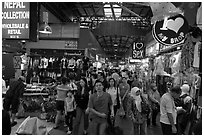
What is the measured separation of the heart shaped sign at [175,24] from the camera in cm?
407

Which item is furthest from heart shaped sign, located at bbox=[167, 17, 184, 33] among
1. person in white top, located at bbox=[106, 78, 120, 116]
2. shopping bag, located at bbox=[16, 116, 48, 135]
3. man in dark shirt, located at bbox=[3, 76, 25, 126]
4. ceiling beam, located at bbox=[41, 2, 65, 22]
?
ceiling beam, located at bbox=[41, 2, 65, 22]

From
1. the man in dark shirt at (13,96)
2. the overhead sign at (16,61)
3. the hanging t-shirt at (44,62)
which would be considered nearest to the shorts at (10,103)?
the man in dark shirt at (13,96)

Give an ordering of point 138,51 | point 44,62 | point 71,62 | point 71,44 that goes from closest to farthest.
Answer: point 44,62 → point 71,62 → point 71,44 → point 138,51

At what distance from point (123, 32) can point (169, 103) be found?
37.5 ft

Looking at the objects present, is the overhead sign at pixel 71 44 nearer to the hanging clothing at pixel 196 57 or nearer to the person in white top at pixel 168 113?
the person in white top at pixel 168 113

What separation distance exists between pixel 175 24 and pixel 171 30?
137 millimetres

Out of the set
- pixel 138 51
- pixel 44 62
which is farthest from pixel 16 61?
pixel 138 51

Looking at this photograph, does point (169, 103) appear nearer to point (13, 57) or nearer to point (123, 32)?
point (13, 57)

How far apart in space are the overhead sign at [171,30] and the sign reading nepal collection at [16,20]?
2972 millimetres

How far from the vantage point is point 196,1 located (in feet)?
11.9

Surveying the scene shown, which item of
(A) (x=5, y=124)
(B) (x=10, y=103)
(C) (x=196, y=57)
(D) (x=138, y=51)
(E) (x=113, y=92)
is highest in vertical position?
(D) (x=138, y=51)

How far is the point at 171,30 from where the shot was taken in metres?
4.21

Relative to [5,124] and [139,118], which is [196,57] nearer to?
[139,118]

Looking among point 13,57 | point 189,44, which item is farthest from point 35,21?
point 13,57
